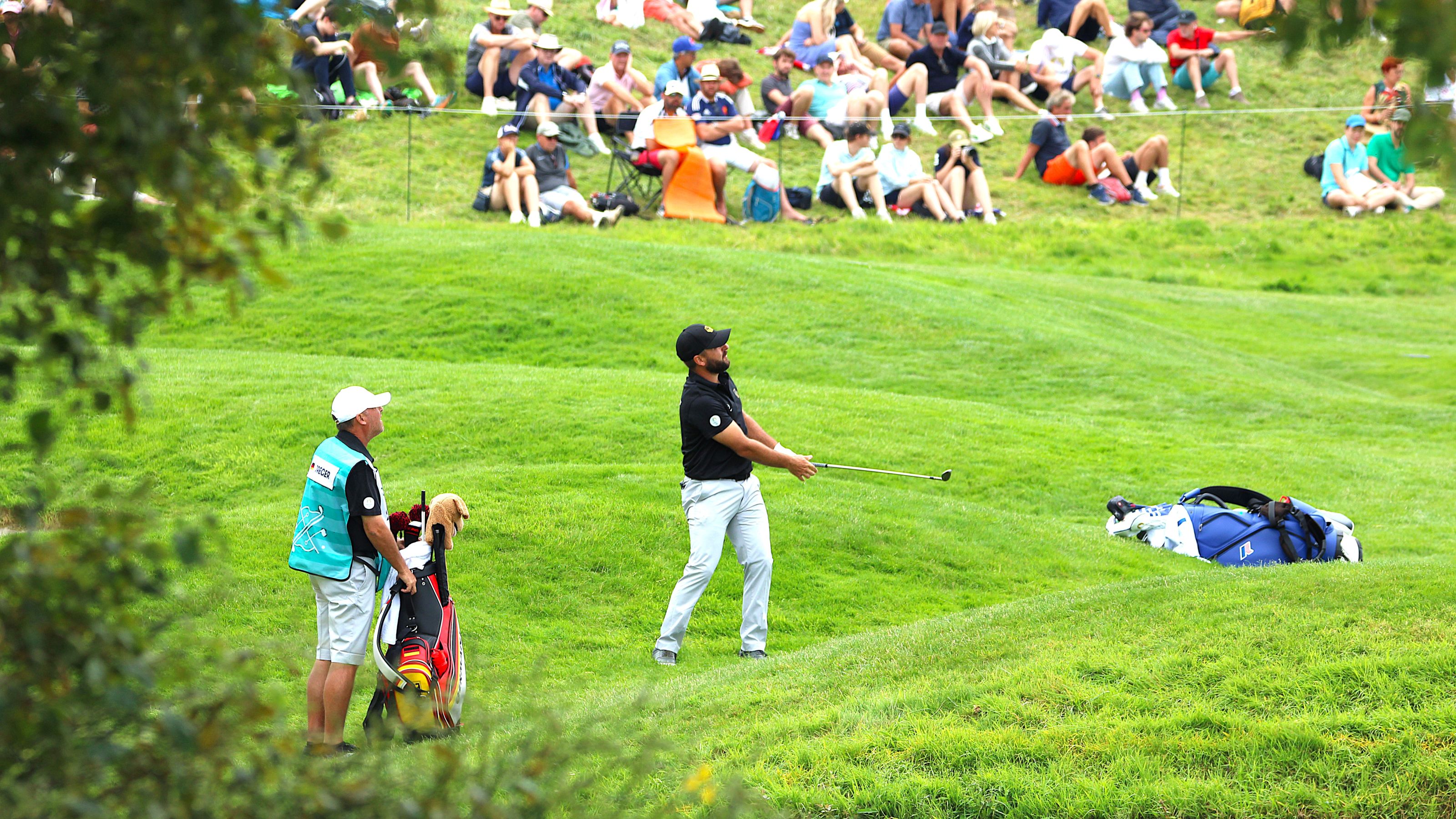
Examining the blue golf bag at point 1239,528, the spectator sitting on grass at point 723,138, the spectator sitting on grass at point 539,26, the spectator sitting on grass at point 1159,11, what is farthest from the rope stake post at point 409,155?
the spectator sitting on grass at point 1159,11

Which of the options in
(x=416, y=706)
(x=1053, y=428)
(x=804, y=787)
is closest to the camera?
(x=416, y=706)

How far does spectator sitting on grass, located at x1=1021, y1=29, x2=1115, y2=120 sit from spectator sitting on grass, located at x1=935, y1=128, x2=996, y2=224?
15.2 feet

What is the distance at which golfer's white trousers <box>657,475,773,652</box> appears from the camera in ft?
30.2

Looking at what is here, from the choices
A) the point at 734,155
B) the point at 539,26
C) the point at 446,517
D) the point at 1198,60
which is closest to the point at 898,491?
the point at 446,517

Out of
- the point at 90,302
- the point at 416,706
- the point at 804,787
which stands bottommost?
the point at 804,787

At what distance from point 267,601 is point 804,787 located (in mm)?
5399

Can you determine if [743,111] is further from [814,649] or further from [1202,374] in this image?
[814,649]

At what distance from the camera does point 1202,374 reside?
19.5 m

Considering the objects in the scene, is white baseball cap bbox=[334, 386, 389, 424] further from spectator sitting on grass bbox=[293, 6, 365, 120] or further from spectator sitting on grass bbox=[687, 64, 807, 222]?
spectator sitting on grass bbox=[687, 64, 807, 222]

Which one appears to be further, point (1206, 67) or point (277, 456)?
point (1206, 67)

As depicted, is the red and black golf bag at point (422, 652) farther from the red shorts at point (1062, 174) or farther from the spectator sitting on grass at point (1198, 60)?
the spectator sitting on grass at point (1198, 60)

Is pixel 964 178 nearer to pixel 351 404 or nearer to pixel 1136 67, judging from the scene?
pixel 1136 67

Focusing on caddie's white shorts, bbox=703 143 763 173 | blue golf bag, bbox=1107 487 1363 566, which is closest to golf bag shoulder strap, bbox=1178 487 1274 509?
blue golf bag, bbox=1107 487 1363 566

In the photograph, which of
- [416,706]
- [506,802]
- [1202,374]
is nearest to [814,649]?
[506,802]
